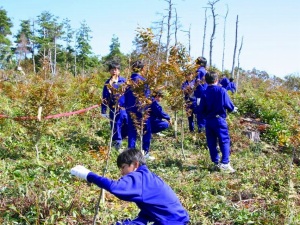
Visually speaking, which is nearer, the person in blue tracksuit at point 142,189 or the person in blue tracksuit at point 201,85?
the person in blue tracksuit at point 142,189

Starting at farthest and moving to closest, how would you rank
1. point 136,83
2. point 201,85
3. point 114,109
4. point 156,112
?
point 201,85
point 156,112
point 114,109
point 136,83

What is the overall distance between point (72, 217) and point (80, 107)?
20.9ft

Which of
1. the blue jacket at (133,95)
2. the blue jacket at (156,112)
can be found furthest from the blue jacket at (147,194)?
the blue jacket at (156,112)

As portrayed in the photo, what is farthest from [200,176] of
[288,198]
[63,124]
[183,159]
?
[63,124]

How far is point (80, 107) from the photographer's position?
10.1 metres

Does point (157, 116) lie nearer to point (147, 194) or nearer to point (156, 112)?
point (156, 112)

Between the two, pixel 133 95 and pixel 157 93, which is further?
pixel 133 95

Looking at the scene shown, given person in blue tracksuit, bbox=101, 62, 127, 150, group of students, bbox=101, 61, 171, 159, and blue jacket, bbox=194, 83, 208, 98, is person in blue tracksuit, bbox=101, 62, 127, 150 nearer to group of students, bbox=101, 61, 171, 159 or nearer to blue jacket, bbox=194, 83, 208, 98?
group of students, bbox=101, 61, 171, 159

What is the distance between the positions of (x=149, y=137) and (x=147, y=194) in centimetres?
379

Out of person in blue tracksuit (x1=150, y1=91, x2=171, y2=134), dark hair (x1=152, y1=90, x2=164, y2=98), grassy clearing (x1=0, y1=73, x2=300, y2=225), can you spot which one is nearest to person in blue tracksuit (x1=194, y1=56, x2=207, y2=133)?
grassy clearing (x1=0, y1=73, x2=300, y2=225)

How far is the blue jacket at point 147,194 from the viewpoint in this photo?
9.66 feet

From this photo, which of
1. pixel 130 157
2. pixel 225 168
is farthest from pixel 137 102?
pixel 130 157

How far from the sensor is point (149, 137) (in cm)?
689

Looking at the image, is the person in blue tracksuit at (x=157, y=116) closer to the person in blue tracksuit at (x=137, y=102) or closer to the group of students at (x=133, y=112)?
the group of students at (x=133, y=112)
